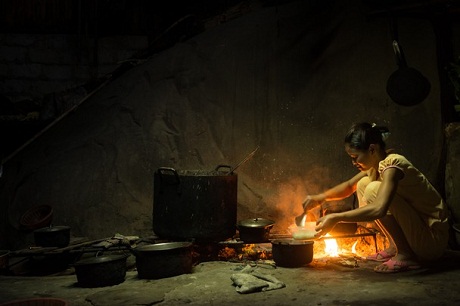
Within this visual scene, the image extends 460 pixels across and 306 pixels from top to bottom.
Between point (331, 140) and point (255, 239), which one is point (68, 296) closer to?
point (255, 239)

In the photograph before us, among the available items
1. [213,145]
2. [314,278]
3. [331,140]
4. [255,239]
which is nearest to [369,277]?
[314,278]

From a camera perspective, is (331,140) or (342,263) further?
(331,140)

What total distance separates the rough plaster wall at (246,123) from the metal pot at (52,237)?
1388 millimetres

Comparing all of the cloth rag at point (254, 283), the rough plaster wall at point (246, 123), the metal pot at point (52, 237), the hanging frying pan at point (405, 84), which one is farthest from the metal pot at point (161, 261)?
the hanging frying pan at point (405, 84)

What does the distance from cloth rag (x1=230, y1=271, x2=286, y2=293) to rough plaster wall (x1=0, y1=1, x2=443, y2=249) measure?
2407 millimetres

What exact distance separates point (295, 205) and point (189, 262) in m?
2.44

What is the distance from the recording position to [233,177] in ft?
17.5

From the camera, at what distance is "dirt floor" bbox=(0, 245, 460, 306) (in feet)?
11.8

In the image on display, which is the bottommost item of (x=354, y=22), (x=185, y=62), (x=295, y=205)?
(x=295, y=205)

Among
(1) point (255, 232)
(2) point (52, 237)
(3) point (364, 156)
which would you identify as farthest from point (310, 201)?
(2) point (52, 237)

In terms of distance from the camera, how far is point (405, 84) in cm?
657

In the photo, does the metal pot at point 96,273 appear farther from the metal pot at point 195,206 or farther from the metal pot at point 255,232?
the metal pot at point 255,232

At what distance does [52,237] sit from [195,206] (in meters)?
1.91

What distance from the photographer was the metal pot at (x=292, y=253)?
4734 mm
